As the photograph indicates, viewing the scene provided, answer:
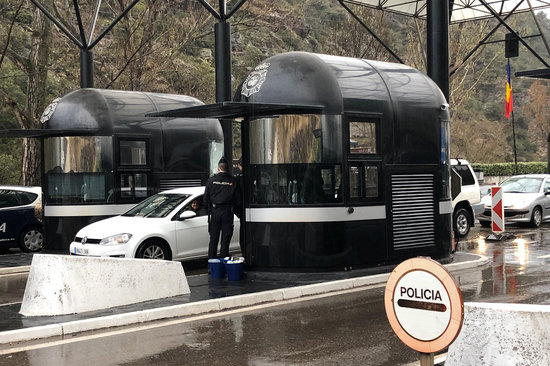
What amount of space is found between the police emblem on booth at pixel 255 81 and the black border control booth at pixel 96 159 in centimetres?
508

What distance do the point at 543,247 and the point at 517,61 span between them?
6000 cm

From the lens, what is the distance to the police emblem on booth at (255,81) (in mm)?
12734

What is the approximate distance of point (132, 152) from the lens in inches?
683

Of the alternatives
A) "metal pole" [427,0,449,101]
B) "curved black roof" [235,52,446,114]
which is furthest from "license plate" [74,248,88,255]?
"metal pole" [427,0,449,101]

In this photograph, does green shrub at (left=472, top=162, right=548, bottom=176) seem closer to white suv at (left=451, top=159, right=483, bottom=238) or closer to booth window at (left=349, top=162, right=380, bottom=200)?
white suv at (left=451, top=159, right=483, bottom=238)

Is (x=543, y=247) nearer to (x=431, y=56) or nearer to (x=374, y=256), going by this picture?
(x=431, y=56)

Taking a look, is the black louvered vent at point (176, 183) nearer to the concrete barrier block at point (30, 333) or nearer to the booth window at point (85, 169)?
the booth window at point (85, 169)

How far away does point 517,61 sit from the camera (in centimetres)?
7350

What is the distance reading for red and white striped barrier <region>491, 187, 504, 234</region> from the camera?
18.2m

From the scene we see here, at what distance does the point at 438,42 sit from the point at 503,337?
11007mm

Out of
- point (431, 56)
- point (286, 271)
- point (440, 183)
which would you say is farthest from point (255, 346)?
point (431, 56)

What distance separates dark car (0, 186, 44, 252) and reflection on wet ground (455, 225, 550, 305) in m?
10.2

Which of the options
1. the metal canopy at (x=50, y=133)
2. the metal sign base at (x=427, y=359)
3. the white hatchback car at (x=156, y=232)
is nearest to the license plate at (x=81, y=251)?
the white hatchback car at (x=156, y=232)

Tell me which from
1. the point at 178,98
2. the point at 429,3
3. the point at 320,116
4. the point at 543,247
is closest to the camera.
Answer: the point at 320,116
